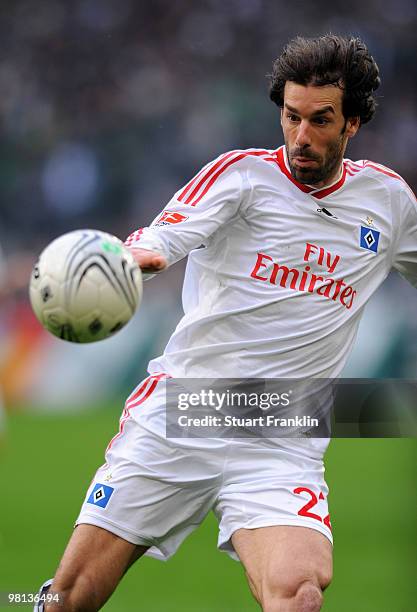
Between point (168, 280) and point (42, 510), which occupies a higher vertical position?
point (168, 280)

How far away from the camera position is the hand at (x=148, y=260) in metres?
3.59

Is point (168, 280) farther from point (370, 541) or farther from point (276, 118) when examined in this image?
point (370, 541)

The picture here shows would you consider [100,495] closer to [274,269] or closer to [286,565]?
[286,565]

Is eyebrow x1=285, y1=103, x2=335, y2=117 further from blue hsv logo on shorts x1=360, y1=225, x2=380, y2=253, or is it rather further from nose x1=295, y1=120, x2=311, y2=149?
blue hsv logo on shorts x1=360, y1=225, x2=380, y2=253

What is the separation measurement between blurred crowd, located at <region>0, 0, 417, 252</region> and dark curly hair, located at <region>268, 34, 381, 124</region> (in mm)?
7178

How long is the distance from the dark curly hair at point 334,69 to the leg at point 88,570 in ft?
6.18

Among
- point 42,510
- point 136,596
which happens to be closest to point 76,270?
point 136,596

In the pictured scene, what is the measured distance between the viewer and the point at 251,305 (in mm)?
4129

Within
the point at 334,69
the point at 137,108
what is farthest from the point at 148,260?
the point at 137,108

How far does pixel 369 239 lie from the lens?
13.9 feet

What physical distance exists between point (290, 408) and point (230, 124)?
8146 millimetres

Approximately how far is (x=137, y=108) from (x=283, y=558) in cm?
919

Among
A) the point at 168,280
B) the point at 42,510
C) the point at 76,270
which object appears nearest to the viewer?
the point at 76,270

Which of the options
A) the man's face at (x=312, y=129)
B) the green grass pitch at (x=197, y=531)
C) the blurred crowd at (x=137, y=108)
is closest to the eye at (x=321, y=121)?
the man's face at (x=312, y=129)
